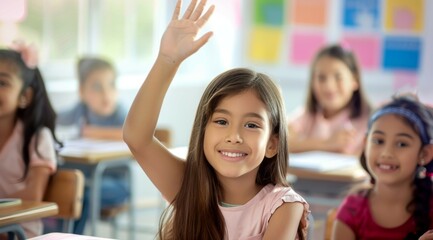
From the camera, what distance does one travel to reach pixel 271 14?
21.1 feet

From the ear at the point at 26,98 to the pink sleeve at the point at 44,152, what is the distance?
0.41 ft

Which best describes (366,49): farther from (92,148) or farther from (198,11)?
(198,11)

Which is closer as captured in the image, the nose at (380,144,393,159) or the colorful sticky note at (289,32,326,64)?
the nose at (380,144,393,159)

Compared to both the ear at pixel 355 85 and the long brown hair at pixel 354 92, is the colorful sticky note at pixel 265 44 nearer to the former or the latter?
the long brown hair at pixel 354 92

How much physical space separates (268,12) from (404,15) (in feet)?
3.75

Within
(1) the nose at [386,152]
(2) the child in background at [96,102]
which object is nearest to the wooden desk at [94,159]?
(2) the child in background at [96,102]

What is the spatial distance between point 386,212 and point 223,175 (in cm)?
82

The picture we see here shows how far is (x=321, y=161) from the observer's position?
372cm

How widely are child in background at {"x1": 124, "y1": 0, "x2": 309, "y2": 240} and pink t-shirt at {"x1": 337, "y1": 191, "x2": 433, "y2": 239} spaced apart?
581mm

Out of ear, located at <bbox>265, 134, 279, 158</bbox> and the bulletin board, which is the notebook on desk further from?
the bulletin board

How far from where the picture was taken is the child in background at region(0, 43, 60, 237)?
2.93 metres


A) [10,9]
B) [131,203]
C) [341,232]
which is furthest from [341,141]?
[10,9]

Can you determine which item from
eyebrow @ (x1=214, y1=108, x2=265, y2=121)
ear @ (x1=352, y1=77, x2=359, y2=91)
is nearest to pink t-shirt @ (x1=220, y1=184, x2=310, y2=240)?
eyebrow @ (x1=214, y1=108, x2=265, y2=121)

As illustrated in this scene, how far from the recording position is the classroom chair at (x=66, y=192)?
2.96 meters
